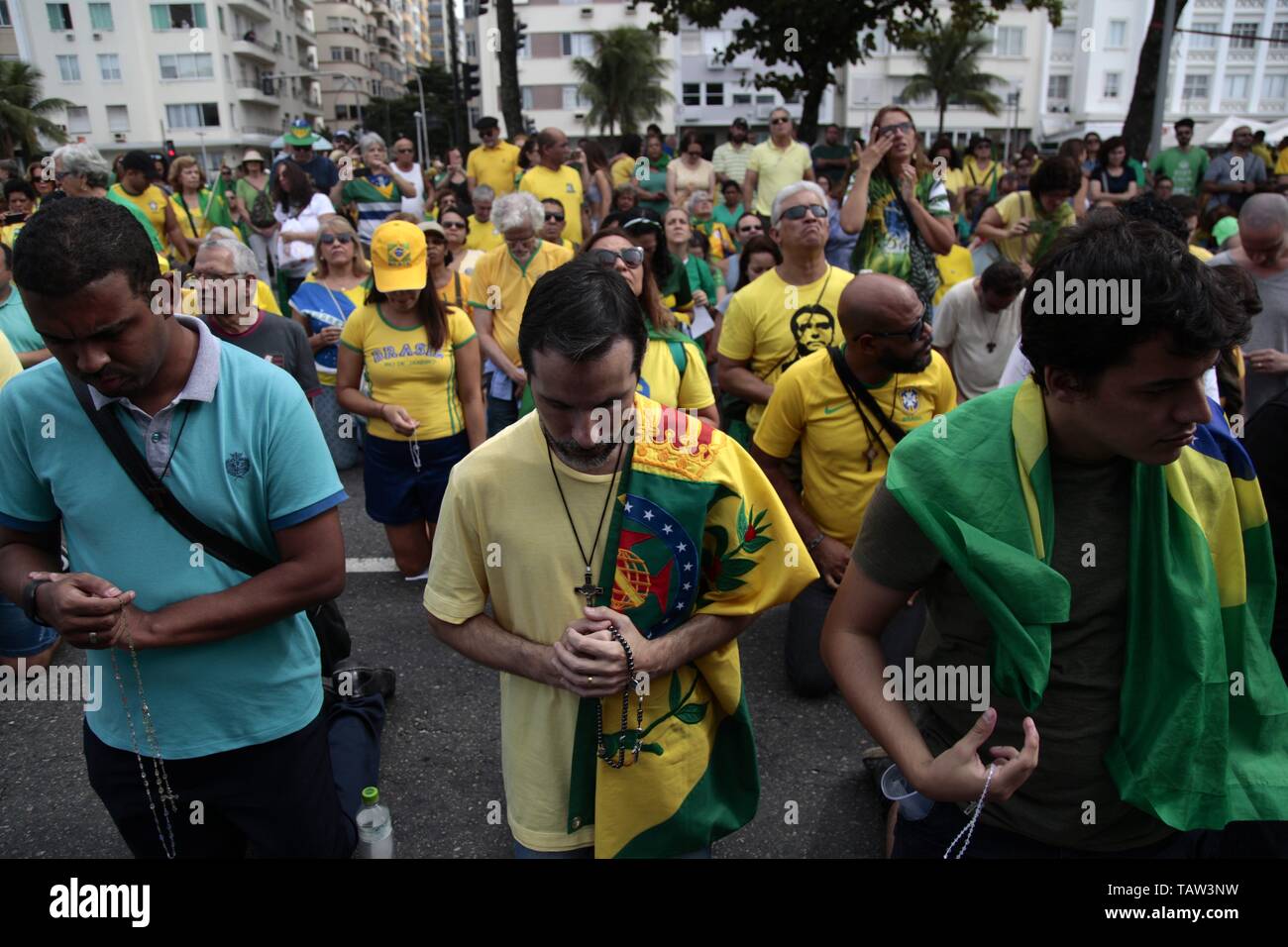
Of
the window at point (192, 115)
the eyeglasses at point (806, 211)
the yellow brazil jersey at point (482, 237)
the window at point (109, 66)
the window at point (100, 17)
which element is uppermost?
the window at point (100, 17)

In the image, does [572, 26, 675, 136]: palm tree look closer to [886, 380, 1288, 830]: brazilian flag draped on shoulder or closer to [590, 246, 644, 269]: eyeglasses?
[590, 246, 644, 269]: eyeglasses

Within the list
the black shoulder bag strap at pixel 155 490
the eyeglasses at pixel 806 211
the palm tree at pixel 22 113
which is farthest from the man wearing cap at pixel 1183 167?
the palm tree at pixel 22 113

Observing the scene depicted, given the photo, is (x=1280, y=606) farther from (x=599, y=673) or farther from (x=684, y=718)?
(x=599, y=673)

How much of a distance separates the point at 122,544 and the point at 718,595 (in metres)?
1.36

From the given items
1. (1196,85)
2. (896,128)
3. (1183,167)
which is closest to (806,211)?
(896,128)

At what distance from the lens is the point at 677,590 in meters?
1.97

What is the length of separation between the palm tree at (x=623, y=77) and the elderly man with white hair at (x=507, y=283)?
44.2 metres

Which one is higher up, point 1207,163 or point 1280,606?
point 1207,163

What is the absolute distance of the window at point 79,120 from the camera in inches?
2041

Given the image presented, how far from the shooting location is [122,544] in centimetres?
202

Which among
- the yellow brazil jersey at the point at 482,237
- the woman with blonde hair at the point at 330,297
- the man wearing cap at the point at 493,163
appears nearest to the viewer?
the woman with blonde hair at the point at 330,297

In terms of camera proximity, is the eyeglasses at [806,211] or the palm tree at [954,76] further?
the palm tree at [954,76]

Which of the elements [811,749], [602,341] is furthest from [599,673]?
[811,749]

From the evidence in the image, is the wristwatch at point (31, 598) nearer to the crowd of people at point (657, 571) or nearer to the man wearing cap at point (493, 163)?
the crowd of people at point (657, 571)
